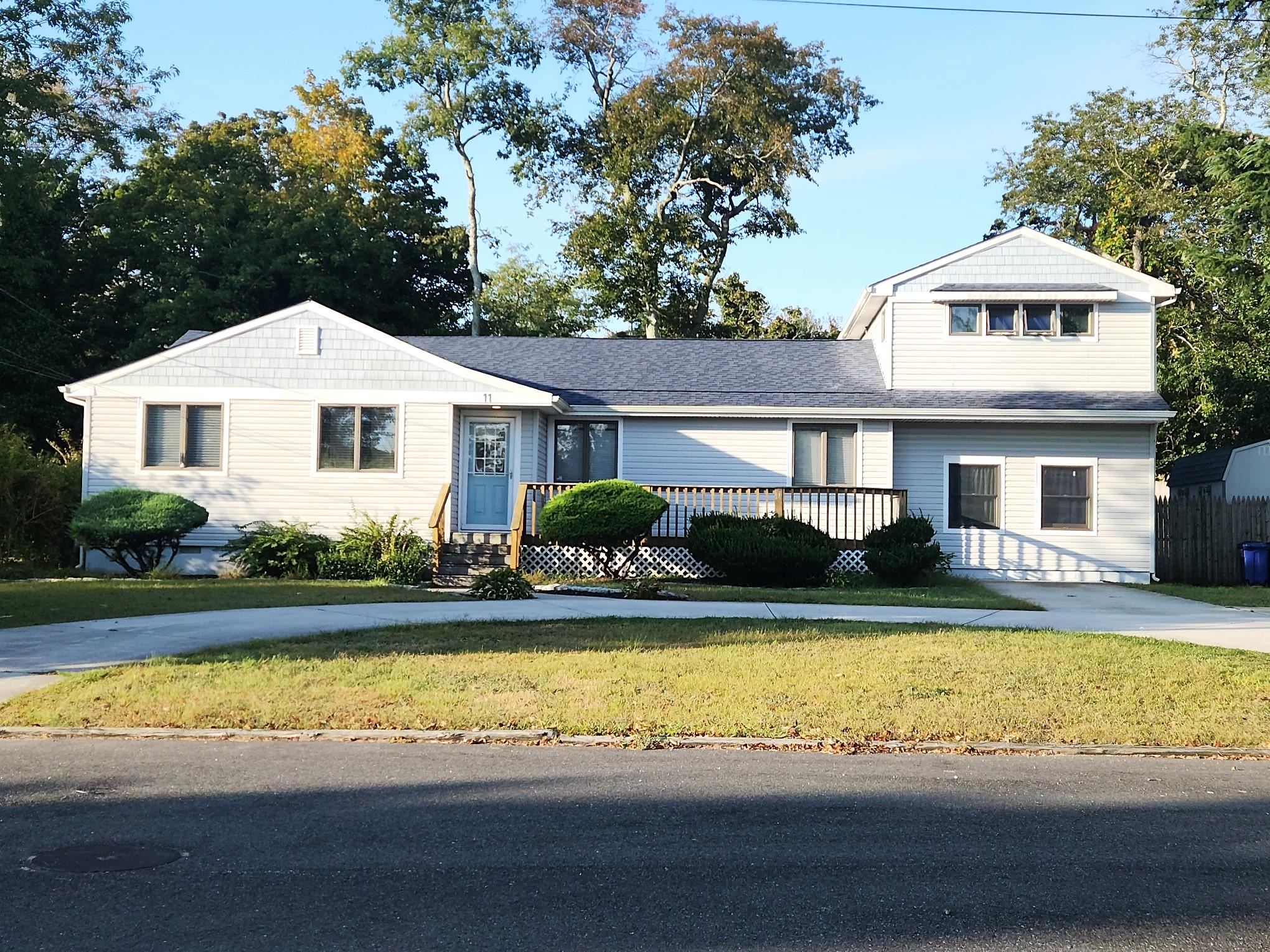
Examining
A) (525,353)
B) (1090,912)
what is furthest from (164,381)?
(1090,912)

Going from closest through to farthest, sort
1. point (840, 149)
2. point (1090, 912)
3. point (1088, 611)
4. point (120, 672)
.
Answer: point (1090, 912) < point (120, 672) < point (1088, 611) < point (840, 149)

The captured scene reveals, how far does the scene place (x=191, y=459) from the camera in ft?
72.7

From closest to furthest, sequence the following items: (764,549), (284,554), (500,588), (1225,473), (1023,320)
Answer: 1. (500,588)
2. (764,549)
3. (284,554)
4. (1023,320)
5. (1225,473)

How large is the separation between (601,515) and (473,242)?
24.7 metres

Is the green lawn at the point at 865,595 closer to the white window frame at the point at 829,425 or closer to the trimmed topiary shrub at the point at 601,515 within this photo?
the trimmed topiary shrub at the point at 601,515

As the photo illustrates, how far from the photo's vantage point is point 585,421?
24.1m

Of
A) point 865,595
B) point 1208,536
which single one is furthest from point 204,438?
point 1208,536

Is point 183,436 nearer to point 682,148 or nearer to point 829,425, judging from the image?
point 829,425

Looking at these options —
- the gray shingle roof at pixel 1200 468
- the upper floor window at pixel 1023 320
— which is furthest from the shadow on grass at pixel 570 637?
the gray shingle roof at pixel 1200 468

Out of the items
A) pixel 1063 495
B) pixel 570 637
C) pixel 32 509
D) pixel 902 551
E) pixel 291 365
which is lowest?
pixel 570 637

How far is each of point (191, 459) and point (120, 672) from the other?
1282 cm

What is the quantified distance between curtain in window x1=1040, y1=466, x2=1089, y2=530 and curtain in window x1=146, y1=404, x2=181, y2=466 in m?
16.3

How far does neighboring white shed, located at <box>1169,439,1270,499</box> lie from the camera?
81.5ft

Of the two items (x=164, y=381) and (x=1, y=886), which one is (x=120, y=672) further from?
(x=164, y=381)
